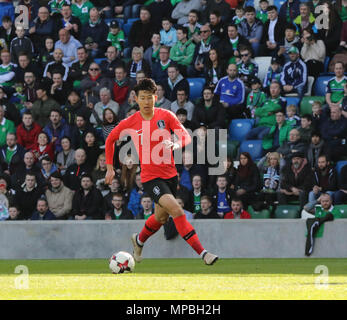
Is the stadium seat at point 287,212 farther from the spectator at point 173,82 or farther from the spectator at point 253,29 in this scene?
the spectator at point 253,29

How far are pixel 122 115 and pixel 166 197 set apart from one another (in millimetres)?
7672

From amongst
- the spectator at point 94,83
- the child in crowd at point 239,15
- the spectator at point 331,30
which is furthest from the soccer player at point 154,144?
the child in crowd at point 239,15

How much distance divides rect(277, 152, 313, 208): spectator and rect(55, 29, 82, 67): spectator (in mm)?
6811

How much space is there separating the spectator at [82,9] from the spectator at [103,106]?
11.7ft

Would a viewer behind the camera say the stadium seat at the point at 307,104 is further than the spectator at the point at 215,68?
No

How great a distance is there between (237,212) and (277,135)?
187cm

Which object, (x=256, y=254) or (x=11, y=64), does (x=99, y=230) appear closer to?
(x=256, y=254)

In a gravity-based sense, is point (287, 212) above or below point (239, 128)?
below

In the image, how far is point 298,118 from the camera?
17.0m

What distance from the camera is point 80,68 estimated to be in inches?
803

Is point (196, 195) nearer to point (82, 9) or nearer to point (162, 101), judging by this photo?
point (162, 101)

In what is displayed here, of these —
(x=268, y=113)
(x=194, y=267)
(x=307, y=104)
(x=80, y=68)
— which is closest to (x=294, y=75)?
(x=307, y=104)

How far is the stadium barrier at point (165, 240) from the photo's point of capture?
588 inches

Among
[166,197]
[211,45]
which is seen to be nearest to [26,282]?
[166,197]
